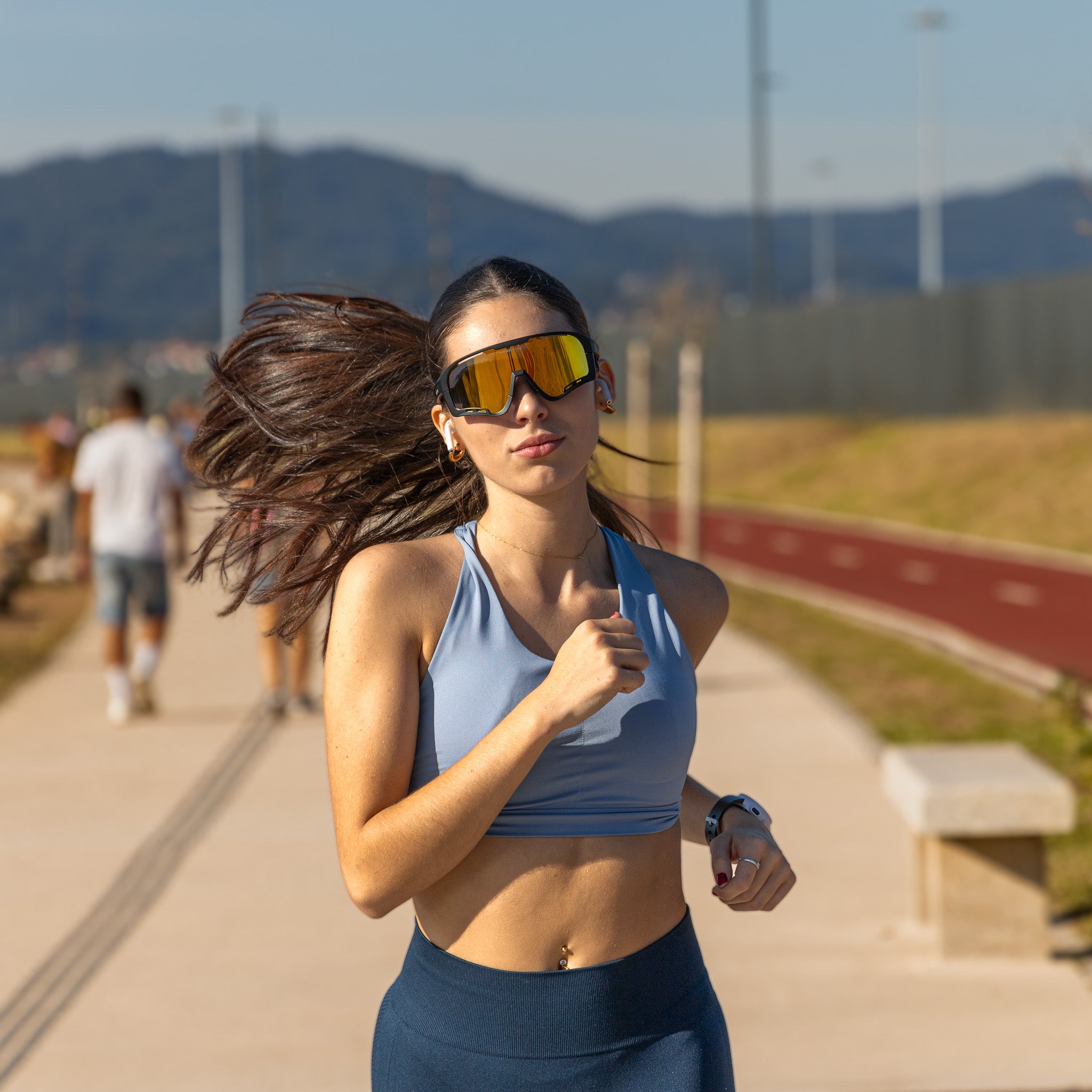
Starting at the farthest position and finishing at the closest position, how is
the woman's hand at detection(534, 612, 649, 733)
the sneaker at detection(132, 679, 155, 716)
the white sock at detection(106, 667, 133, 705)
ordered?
the sneaker at detection(132, 679, 155, 716)
the white sock at detection(106, 667, 133, 705)
the woman's hand at detection(534, 612, 649, 733)

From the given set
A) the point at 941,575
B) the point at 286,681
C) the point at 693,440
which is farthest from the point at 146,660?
the point at 941,575

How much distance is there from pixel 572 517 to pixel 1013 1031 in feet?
9.72

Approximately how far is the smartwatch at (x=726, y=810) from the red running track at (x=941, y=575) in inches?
339

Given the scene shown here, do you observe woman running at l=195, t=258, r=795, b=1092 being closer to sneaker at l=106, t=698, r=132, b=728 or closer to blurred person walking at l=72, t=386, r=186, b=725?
blurred person walking at l=72, t=386, r=186, b=725

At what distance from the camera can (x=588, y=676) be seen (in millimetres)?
1959

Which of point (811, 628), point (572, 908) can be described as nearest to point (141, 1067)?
point (572, 908)

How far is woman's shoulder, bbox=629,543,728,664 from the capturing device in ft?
7.83

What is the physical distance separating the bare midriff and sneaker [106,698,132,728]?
287 inches

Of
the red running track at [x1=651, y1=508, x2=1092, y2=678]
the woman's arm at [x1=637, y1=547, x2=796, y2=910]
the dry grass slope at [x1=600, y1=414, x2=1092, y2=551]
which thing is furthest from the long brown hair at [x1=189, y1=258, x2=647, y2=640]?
the dry grass slope at [x1=600, y1=414, x2=1092, y2=551]

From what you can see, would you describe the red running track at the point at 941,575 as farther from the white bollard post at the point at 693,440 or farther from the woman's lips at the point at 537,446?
the woman's lips at the point at 537,446

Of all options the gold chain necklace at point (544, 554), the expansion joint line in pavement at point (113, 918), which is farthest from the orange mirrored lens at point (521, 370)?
the expansion joint line in pavement at point (113, 918)

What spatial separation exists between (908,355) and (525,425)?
34.2 m

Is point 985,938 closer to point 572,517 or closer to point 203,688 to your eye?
point 572,517

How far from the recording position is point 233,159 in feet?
190
